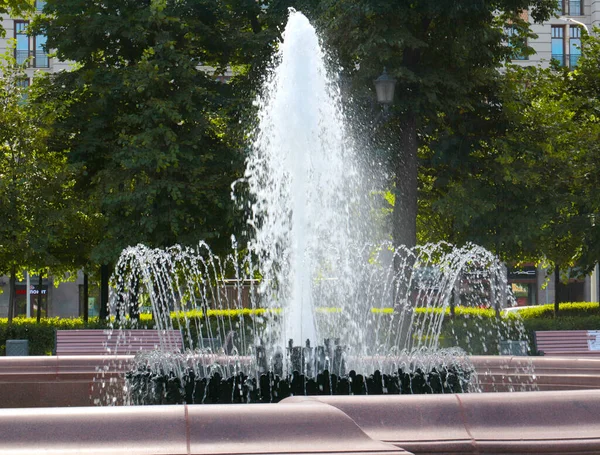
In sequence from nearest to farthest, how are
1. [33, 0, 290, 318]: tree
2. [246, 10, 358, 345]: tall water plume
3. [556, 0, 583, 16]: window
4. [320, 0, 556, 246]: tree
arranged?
[246, 10, 358, 345]: tall water plume, [320, 0, 556, 246]: tree, [33, 0, 290, 318]: tree, [556, 0, 583, 16]: window

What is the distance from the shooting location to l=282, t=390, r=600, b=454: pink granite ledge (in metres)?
6.13

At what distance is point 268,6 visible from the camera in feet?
80.1

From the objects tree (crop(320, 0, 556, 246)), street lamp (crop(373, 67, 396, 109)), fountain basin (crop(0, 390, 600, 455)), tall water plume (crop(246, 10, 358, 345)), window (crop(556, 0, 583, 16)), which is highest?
window (crop(556, 0, 583, 16))

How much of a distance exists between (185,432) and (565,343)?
1123 cm

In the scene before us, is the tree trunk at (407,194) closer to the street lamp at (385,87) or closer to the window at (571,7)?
the street lamp at (385,87)

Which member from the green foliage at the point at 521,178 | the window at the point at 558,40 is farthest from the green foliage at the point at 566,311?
the window at the point at 558,40

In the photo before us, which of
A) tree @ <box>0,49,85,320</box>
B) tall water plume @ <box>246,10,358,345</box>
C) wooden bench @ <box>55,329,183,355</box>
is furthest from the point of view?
tree @ <box>0,49,85,320</box>

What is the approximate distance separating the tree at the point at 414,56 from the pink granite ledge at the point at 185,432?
1461 centimetres

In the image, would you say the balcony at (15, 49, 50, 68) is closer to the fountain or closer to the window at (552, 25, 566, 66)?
the fountain

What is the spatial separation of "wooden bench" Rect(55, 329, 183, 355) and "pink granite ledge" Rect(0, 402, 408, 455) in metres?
10.3

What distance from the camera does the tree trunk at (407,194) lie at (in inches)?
851

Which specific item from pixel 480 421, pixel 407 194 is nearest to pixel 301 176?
pixel 407 194

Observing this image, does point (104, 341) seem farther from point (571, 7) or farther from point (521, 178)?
point (571, 7)

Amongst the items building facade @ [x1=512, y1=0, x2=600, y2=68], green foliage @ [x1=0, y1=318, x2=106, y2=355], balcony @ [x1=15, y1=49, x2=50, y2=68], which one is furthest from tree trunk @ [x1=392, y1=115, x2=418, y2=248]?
balcony @ [x1=15, y1=49, x2=50, y2=68]
